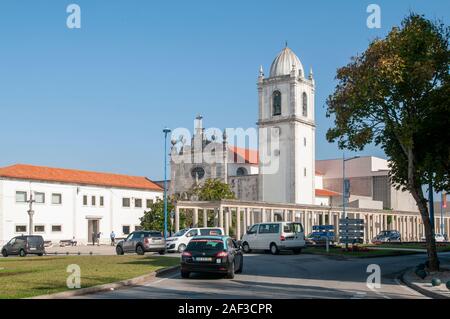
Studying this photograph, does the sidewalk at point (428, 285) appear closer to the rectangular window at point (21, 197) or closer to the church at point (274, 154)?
the rectangular window at point (21, 197)

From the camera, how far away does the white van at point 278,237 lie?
1464 inches

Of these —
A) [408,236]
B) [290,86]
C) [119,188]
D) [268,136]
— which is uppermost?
[290,86]

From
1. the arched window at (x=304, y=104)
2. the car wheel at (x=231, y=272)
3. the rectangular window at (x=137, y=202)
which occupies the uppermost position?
the arched window at (x=304, y=104)

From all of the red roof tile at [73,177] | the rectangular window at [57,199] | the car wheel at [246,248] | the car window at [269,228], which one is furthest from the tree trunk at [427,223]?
the rectangular window at [57,199]

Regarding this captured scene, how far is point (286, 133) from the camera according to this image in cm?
9062

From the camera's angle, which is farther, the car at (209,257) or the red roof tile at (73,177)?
the red roof tile at (73,177)

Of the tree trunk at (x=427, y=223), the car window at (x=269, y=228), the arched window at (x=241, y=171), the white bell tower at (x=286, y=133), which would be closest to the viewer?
the tree trunk at (x=427, y=223)

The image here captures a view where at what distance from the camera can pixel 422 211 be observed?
74.0 ft

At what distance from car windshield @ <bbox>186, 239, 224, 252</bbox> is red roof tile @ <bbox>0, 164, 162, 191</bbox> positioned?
1817 inches

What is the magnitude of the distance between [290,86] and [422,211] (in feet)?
230

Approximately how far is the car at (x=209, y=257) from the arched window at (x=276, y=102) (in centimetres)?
7301

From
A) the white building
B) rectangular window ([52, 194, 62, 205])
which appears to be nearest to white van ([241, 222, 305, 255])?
the white building
